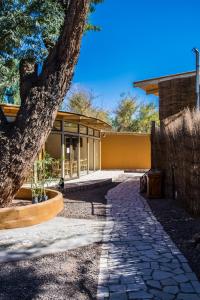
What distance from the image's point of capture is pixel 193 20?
42.5 ft

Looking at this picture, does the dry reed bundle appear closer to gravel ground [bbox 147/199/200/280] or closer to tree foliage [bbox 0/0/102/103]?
gravel ground [bbox 147/199/200/280]

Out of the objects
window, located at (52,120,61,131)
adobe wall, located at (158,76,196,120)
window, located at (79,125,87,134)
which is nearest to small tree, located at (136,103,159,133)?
window, located at (79,125,87,134)

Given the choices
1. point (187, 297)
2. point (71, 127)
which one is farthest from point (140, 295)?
point (71, 127)

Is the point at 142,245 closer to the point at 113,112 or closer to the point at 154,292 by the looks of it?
the point at 154,292

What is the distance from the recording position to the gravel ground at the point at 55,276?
3.36 m

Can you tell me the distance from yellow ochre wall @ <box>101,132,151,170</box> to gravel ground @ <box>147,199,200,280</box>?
37.9ft

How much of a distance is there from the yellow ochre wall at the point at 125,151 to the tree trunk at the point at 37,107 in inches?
537

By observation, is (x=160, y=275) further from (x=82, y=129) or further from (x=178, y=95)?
(x=82, y=129)

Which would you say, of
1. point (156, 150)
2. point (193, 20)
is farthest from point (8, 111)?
point (193, 20)

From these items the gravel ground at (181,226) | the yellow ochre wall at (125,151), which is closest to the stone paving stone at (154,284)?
the gravel ground at (181,226)

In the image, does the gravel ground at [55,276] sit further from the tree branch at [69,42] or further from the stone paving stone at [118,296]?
the tree branch at [69,42]

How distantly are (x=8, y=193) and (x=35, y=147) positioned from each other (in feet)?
3.57

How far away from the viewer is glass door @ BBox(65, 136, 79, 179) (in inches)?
553

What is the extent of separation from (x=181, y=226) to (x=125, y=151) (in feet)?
47.3
